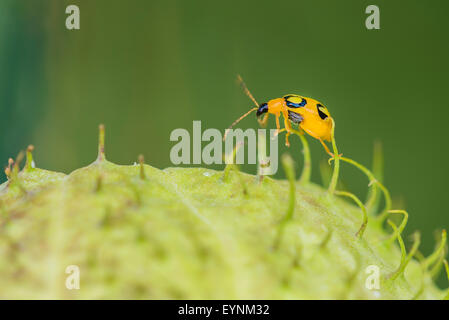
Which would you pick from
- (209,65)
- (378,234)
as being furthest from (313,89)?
(378,234)

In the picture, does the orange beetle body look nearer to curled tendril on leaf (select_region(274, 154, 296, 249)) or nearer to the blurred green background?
curled tendril on leaf (select_region(274, 154, 296, 249))

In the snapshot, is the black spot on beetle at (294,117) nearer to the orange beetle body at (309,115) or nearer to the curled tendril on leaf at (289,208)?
the orange beetle body at (309,115)

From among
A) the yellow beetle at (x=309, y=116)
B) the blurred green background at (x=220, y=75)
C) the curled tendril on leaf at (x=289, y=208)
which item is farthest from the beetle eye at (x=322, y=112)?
the blurred green background at (x=220, y=75)

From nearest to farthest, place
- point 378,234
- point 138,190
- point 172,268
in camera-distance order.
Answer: point 172,268 → point 138,190 → point 378,234

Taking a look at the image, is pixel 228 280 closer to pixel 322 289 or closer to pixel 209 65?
pixel 322 289

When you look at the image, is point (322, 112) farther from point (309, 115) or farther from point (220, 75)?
point (220, 75)

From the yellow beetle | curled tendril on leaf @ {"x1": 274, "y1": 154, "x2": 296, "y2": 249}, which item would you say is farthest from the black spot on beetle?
curled tendril on leaf @ {"x1": 274, "y1": 154, "x2": 296, "y2": 249}

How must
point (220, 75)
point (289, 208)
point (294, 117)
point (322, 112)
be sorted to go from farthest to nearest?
point (220, 75) → point (294, 117) → point (322, 112) → point (289, 208)

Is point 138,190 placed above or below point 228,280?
above

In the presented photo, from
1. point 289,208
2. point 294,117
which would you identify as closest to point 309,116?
point 294,117
